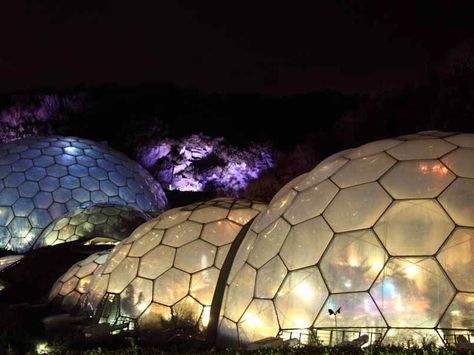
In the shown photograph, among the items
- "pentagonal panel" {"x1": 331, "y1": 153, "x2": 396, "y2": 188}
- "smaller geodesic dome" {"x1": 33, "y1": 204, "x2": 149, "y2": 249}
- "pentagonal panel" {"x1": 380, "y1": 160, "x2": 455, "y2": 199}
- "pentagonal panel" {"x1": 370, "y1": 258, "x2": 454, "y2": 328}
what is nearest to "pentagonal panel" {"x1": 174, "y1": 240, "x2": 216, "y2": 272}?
"pentagonal panel" {"x1": 331, "y1": 153, "x2": 396, "y2": 188}

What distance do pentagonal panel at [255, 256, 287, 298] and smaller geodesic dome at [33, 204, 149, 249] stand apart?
384 inches

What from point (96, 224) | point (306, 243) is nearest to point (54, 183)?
point (96, 224)

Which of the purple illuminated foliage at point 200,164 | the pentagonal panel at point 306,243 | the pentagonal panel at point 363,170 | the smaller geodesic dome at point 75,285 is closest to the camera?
the pentagonal panel at point 306,243

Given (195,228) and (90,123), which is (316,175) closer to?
(195,228)

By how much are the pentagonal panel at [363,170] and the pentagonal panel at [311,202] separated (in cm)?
15

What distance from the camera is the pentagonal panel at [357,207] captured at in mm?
5711

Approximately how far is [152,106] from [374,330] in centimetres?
4017

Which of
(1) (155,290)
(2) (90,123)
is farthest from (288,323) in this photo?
(2) (90,123)

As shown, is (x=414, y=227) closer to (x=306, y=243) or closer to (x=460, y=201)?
(x=460, y=201)

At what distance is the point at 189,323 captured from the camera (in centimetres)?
736

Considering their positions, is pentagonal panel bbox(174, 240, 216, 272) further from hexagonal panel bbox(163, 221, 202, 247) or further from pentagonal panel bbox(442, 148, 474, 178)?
pentagonal panel bbox(442, 148, 474, 178)

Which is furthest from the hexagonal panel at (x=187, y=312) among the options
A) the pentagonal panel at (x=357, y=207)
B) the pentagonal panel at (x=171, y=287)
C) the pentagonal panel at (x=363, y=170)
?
the pentagonal panel at (x=363, y=170)

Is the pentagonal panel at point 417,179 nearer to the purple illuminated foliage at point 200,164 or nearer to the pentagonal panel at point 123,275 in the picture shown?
the pentagonal panel at point 123,275

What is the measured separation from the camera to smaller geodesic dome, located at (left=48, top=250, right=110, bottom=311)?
32.8 ft
